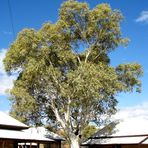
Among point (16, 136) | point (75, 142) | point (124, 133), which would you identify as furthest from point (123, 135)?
point (16, 136)

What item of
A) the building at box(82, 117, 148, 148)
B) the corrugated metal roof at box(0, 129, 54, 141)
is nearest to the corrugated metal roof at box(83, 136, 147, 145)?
the building at box(82, 117, 148, 148)

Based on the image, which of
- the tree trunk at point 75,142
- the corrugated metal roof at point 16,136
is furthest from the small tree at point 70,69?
the corrugated metal roof at point 16,136

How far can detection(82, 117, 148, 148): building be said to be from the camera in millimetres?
32094

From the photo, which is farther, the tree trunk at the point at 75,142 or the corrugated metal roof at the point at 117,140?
the tree trunk at the point at 75,142

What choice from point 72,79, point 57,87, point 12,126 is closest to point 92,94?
point 72,79

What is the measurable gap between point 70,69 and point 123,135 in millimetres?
8532

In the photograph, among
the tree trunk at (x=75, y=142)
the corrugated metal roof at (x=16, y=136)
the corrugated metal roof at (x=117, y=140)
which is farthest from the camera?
the tree trunk at (x=75, y=142)

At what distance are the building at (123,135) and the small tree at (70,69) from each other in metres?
1.57

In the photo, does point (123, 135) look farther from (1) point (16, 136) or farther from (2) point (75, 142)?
(1) point (16, 136)

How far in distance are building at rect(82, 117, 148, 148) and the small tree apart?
1567mm

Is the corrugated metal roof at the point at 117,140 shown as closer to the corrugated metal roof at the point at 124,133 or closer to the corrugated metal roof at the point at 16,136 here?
the corrugated metal roof at the point at 124,133

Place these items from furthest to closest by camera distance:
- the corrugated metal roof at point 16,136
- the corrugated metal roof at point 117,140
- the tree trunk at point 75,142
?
the tree trunk at point 75,142 < the corrugated metal roof at point 117,140 < the corrugated metal roof at point 16,136

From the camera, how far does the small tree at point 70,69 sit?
111 feet

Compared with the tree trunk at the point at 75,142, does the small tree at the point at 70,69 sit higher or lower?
higher
